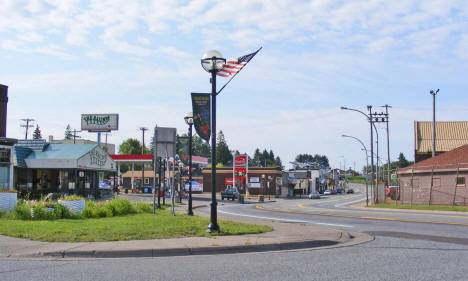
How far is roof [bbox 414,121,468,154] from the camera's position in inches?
2598

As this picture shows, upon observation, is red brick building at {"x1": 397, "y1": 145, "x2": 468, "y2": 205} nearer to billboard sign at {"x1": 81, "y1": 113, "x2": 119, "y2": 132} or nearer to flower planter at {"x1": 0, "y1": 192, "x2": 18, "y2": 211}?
flower planter at {"x1": 0, "y1": 192, "x2": 18, "y2": 211}

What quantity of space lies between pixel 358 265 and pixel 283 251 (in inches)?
93.3

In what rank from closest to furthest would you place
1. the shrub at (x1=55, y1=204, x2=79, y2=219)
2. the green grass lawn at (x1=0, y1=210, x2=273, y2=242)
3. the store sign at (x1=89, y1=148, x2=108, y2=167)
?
the green grass lawn at (x1=0, y1=210, x2=273, y2=242), the shrub at (x1=55, y1=204, x2=79, y2=219), the store sign at (x1=89, y1=148, x2=108, y2=167)

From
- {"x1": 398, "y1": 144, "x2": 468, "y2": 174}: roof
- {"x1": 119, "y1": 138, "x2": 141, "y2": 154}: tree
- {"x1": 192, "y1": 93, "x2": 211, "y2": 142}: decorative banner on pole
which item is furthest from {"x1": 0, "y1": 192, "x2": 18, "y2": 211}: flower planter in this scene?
{"x1": 119, "y1": 138, "x2": 141, "y2": 154}: tree

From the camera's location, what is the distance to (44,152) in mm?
40125

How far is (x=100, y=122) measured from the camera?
6281cm

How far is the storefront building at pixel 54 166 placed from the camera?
1535 inches

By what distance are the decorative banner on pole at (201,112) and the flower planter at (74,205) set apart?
22.7ft

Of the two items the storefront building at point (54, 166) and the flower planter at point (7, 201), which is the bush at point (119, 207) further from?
the storefront building at point (54, 166)

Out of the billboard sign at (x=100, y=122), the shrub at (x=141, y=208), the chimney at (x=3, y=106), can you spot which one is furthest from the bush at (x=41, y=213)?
the billboard sign at (x=100, y=122)

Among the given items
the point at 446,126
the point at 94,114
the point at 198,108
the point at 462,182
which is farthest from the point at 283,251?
the point at 446,126

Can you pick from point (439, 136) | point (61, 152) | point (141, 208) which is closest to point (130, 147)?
point (439, 136)

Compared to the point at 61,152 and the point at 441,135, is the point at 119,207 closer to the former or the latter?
the point at 61,152

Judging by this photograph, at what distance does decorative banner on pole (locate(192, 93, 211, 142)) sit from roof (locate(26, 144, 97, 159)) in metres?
27.7
